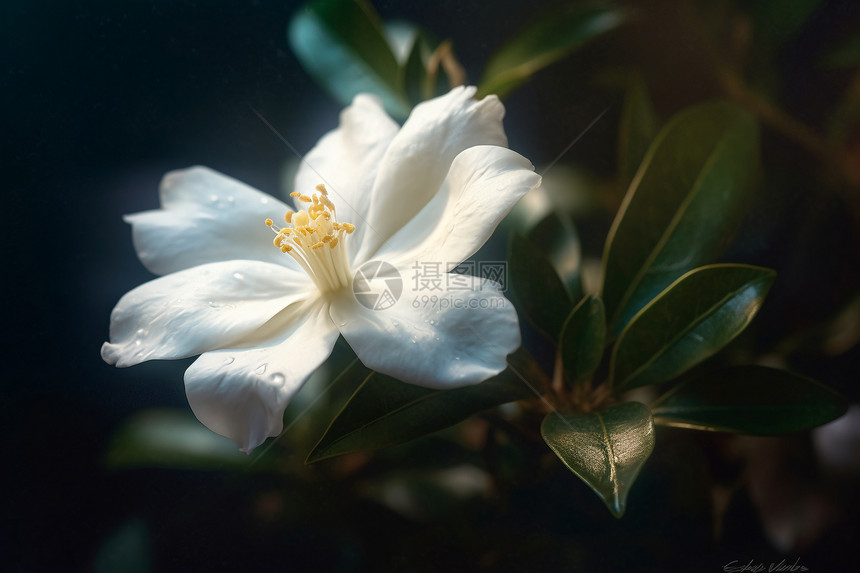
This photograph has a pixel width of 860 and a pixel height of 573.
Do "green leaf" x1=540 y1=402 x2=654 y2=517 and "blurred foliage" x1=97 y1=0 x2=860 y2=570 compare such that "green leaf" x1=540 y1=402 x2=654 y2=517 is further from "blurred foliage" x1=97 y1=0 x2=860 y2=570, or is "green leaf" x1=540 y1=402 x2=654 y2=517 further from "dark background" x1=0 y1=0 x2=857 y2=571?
"dark background" x1=0 y1=0 x2=857 y2=571

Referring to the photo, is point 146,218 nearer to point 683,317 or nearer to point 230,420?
point 230,420

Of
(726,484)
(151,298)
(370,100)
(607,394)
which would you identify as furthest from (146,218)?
(726,484)

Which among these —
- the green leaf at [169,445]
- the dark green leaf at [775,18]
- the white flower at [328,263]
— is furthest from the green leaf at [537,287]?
the dark green leaf at [775,18]

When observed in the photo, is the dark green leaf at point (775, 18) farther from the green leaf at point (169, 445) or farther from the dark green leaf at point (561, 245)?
the green leaf at point (169, 445)

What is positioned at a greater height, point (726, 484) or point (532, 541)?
point (532, 541)

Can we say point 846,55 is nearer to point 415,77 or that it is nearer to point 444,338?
point 415,77
